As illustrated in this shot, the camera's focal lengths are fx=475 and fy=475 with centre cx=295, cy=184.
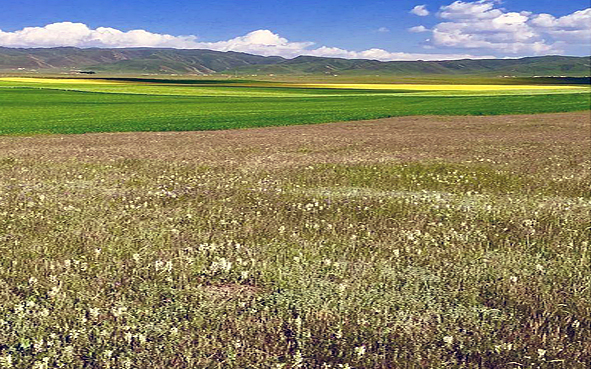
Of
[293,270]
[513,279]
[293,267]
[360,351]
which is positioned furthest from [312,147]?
[360,351]

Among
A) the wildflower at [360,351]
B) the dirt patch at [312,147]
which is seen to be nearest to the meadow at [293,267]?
the wildflower at [360,351]

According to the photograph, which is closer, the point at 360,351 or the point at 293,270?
the point at 360,351

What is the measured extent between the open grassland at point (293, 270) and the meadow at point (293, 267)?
0.03m

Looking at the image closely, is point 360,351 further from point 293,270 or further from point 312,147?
point 312,147

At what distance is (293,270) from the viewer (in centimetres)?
774

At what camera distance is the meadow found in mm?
5363

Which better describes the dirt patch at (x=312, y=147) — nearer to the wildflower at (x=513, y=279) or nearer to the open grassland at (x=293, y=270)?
the open grassland at (x=293, y=270)

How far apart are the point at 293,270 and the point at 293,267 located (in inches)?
4.9

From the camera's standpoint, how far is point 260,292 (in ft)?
22.7

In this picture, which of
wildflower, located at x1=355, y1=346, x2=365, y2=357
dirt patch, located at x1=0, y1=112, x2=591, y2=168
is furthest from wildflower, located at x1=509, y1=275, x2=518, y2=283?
dirt patch, located at x1=0, y1=112, x2=591, y2=168

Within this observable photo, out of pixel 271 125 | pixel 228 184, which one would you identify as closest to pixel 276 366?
pixel 228 184

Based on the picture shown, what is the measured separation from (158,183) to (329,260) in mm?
8799

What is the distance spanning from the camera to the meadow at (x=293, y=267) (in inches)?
211

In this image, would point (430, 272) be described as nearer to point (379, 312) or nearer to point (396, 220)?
point (379, 312)
